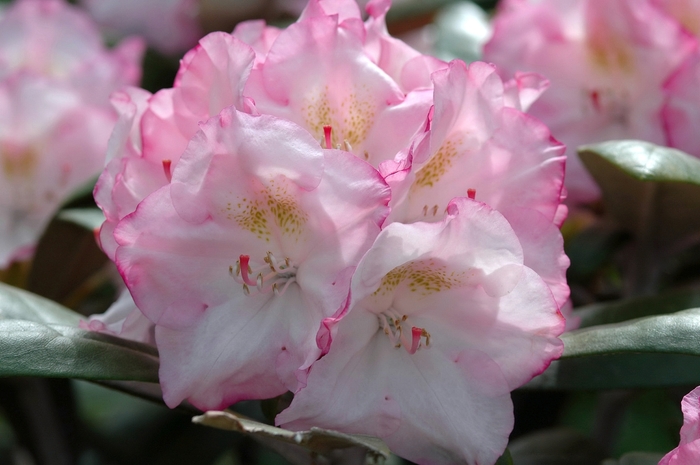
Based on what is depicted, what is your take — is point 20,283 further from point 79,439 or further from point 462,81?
point 462,81

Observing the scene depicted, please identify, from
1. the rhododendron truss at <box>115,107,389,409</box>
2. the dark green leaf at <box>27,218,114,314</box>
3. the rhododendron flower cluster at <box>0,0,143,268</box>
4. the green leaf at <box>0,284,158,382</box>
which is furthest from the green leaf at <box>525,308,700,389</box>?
the rhododendron flower cluster at <box>0,0,143,268</box>

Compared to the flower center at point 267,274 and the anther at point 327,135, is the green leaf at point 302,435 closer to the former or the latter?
the flower center at point 267,274

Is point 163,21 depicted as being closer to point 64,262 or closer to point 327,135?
point 64,262

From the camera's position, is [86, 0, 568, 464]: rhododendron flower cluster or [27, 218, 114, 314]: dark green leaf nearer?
[86, 0, 568, 464]: rhododendron flower cluster

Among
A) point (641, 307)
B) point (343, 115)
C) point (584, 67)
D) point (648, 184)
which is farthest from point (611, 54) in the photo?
point (343, 115)

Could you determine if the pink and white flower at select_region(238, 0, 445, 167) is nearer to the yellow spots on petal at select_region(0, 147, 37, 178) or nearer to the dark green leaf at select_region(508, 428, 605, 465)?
the dark green leaf at select_region(508, 428, 605, 465)

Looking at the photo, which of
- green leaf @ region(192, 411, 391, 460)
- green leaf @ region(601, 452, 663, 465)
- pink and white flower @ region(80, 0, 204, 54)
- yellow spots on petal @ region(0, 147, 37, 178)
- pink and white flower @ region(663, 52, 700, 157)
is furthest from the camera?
pink and white flower @ region(80, 0, 204, 54)
